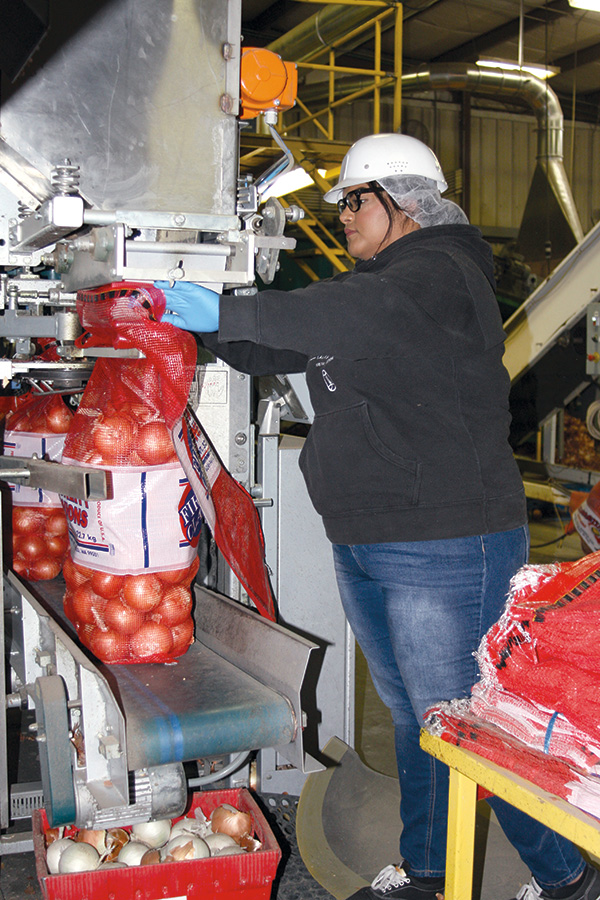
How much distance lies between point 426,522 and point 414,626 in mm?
216

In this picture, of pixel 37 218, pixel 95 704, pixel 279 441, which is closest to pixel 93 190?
pixel 37 218

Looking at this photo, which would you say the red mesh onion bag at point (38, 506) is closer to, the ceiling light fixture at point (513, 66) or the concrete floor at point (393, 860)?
the concrete floor at point (393, 860)

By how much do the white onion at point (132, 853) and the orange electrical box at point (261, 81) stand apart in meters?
1.53

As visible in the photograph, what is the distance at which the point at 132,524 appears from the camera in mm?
1671

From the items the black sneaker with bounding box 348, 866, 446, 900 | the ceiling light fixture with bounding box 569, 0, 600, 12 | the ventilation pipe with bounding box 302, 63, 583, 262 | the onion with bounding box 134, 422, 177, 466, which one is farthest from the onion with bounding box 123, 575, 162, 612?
the ventilation pipe with bounding box 302, 63, 583, 262

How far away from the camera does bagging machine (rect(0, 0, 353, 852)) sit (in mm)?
1207

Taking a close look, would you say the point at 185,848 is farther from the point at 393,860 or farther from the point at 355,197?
the point at 355,197

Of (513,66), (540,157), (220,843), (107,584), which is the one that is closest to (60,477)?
(107,584)

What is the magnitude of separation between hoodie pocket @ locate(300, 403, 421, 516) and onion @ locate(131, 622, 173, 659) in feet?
1.42

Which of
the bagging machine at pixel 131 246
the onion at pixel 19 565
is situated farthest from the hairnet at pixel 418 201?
the onion at pixel 19 565

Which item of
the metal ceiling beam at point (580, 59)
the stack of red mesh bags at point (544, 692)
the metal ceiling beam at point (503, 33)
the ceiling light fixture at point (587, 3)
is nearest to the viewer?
the stack of red mesh bags at point (544, 692)

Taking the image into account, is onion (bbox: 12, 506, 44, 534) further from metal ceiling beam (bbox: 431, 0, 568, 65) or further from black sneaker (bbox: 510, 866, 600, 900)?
metal ceiling beam (bbox: 431, 0, 568, 65)

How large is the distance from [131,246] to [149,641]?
2.86 ft

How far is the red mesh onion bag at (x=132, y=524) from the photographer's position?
1670mm
